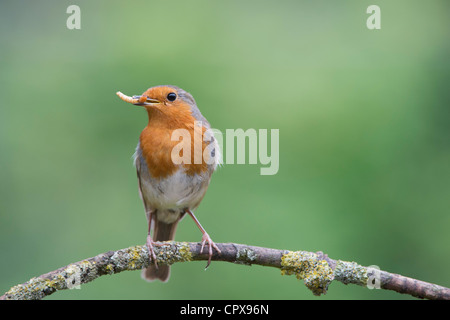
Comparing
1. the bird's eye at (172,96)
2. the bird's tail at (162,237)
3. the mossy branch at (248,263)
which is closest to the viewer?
the mossy branch at (248,263)

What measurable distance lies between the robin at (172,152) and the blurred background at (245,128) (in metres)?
0.98

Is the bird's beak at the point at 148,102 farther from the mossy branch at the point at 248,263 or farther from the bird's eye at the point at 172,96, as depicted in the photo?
the mossy branch at the point at 248,263

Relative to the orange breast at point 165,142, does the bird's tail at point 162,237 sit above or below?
below

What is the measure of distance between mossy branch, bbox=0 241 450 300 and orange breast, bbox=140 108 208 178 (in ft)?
2.43

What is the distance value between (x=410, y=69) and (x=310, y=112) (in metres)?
1.31

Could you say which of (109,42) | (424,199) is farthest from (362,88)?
(109,42)

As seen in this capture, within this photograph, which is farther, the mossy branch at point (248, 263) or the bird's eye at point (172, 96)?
the bird's eye at point (172, 96)

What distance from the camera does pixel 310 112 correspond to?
18.5 feet

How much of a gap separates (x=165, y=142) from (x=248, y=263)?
1.21 m

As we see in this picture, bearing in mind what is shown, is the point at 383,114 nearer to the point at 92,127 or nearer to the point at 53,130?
the point at 92,127

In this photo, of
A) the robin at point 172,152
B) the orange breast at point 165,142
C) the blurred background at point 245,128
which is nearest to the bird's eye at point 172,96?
the robin at point 172,152

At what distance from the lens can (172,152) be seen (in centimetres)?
407

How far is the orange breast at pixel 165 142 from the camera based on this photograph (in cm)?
409

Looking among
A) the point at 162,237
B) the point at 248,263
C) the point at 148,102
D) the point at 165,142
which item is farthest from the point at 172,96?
the point at 248,263
